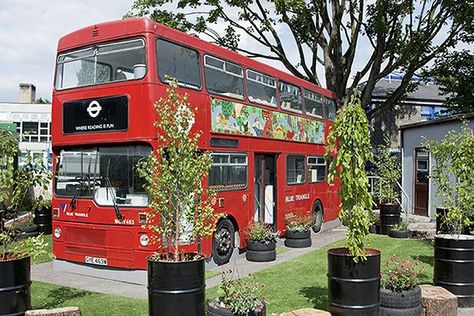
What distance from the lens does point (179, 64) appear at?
9352 mm

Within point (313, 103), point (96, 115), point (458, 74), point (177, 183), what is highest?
point (458, 74)

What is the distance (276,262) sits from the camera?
35.7 ft

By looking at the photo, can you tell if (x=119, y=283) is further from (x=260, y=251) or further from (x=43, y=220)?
(x=43, y=220)

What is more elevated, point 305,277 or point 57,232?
point 57,232

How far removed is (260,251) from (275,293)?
3112 millimetres

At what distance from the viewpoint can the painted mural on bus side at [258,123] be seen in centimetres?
1042

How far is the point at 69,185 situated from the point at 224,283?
17.1 ft

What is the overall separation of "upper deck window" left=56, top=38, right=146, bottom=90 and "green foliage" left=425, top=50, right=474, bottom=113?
59.5ft

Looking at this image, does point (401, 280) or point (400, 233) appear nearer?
point (401, 280)

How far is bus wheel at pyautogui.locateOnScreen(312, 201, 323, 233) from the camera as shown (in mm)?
15768

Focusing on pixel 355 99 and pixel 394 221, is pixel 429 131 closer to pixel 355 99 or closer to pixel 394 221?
pixel 394 221

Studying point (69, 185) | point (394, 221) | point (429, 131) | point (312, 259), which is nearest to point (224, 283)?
point (69, 185)

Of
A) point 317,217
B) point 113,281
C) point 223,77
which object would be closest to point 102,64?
point 223,77

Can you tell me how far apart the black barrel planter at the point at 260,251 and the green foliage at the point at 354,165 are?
478 cm
